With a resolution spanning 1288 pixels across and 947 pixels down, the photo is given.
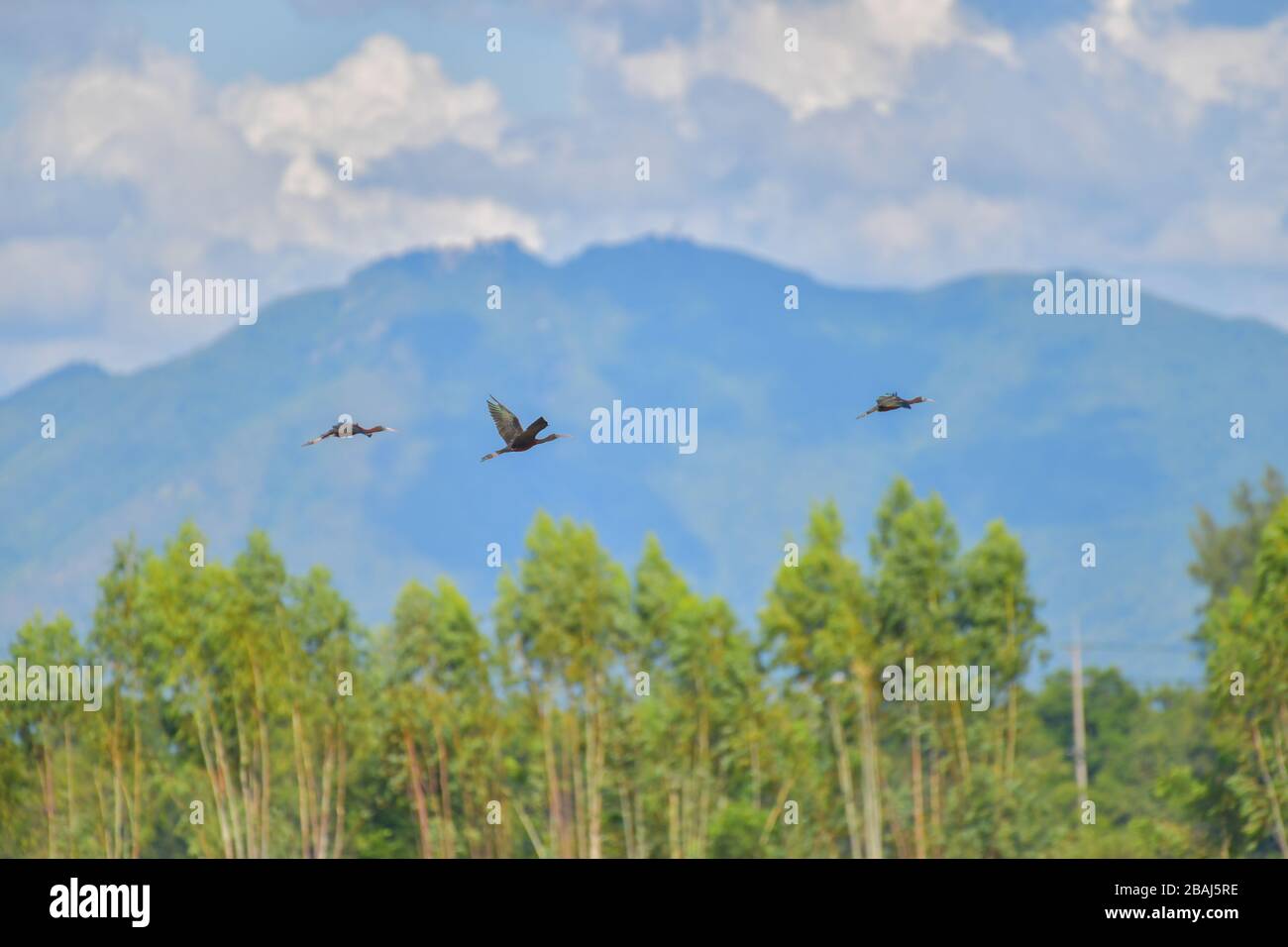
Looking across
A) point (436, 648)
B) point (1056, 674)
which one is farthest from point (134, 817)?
point (1056, 674)

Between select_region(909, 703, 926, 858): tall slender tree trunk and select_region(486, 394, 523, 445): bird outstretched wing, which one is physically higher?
select_region(486, 394, 523, 445): bird outstretched wing

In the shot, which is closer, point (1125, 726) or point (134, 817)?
point (134, 817)

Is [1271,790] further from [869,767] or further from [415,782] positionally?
[415,782]

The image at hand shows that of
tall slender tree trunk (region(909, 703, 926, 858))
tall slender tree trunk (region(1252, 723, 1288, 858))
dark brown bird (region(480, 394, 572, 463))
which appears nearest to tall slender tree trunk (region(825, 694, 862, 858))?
tall slender tree trunk (region(909, 703, 926, 858))

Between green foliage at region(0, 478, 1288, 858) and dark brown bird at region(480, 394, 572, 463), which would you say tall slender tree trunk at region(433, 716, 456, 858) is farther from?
dark brown bird at region(480, 394, 572, 463)

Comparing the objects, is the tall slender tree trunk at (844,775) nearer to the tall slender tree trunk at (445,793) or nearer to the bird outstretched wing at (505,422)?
the tall slender tree trunk at (445,793)

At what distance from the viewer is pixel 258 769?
52156mm

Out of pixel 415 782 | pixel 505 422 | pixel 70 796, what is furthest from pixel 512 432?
pixel 70 796

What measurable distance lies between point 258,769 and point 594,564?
1154 centimetres

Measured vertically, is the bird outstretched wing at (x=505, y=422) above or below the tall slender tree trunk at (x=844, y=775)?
above

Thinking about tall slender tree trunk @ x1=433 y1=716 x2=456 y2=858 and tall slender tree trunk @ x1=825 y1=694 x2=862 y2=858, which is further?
tall slender tree trunk @ x1=433 y1=716 x2=456 y2=858

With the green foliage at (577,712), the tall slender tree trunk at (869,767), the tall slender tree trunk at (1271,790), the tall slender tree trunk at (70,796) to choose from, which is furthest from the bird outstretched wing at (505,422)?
the tall slender tree trunk at (1271,790)
